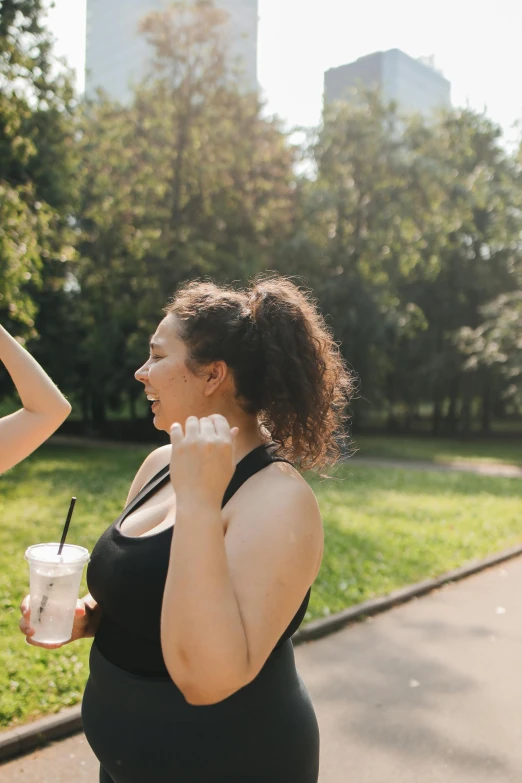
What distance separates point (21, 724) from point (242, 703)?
116 inches

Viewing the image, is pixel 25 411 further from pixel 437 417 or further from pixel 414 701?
pixel 437 417

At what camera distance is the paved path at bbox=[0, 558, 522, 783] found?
3.91m

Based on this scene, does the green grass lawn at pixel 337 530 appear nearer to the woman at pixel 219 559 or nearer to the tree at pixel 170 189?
the woman at pixel 219 559

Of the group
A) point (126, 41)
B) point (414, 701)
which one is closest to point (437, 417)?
point (126, 41)

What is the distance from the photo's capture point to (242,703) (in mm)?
1710

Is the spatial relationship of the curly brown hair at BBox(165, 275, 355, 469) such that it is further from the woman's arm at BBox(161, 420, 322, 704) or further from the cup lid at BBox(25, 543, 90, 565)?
the cup lid at BBox(25, 543, 90, 565)

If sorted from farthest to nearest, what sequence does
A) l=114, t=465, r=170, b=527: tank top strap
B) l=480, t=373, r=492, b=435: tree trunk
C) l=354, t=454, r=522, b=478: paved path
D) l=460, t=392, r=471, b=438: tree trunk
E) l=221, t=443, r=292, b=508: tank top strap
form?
l=480, t=373, r=492, b=435: tree trunk → l=460, t=392, r=471, b=438: tree trunk → l=354, t=454, r=522, b=478: paved path → l=114, t=465, r=170, b=527: tank top strap → l=221, t=443, r=292, b=508: tank top strap

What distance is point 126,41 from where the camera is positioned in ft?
97.3

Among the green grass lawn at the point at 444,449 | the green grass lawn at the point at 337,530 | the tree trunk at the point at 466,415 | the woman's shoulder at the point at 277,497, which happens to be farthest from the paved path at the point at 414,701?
the tree trunk at the point at 466,415

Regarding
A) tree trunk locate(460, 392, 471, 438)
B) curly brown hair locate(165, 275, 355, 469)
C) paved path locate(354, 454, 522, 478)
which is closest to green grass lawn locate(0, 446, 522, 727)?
curly brown hair locate(165, 275, 355, 469)

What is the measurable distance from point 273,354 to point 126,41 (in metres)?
31.6

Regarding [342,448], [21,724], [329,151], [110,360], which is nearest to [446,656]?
[21,724]

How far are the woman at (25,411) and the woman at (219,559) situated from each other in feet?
1.16

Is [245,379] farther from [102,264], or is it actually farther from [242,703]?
[102,264]
